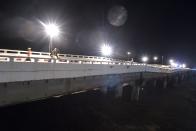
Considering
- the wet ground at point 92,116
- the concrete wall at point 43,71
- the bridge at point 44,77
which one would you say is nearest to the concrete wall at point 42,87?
the bridge at point 44,77

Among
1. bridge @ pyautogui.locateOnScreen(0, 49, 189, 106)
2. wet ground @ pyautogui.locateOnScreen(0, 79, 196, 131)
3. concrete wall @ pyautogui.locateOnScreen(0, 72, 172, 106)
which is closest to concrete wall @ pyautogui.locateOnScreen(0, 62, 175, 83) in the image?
bridge @ pyautogui.locateOnScreen(0, 49, 189, 106)

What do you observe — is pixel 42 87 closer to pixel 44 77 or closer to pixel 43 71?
pixel 44 77

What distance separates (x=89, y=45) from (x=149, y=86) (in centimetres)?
4561

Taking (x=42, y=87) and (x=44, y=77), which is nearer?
(x=42, y=87)

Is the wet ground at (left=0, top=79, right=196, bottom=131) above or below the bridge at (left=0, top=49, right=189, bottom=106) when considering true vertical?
below

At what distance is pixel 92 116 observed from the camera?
32.8 m

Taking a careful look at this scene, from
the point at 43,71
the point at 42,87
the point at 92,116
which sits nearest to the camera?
the point at 42,87

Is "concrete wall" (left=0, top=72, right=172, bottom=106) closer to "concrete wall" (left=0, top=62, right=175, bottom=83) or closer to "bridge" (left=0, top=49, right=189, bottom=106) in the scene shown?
"bridge" (left=0, top=49, right=189, bottom=106)

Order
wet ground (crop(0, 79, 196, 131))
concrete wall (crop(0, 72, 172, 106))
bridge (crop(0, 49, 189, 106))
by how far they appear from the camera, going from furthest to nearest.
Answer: wet ground (crop(0, 79, 196, 131)) → bridge (crop(0, 49, 189, 106)) → concrete wall (crop(0, 72, 172, 106))

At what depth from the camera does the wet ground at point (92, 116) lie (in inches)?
1120

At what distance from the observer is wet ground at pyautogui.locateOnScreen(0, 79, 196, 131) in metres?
28.5

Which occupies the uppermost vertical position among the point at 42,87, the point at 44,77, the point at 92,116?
the point at 44,77

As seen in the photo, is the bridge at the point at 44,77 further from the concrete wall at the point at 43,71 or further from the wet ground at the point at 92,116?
the wet ground at the point at 92,116

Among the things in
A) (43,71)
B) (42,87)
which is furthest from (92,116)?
(43,71)
